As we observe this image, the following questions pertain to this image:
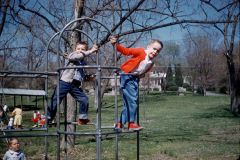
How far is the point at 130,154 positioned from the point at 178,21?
12.2 feet

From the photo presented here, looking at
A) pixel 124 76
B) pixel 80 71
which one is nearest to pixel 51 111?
pixel 80 71

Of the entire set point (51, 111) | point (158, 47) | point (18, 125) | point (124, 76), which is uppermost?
point (158, 47)

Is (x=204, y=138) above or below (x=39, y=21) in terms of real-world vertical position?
below

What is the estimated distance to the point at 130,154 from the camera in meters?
7.35

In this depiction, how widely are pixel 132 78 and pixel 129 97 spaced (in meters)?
0.27

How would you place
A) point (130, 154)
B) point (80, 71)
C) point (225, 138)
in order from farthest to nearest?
1. point (225, 138)
2. point (130, 154)
3. point (80, 71)

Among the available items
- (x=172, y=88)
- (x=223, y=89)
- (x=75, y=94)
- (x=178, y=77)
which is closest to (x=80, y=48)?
(x=75, y=94)

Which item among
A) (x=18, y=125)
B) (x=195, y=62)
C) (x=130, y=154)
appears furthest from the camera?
(x=195, y=62)

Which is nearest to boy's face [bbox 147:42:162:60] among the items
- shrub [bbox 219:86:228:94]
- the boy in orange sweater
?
the boy in orange sweater

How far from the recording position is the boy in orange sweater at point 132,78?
3853mm

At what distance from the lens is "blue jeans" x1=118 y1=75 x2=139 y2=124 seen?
3854mm

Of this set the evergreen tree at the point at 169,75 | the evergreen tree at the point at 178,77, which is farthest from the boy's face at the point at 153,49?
the evergreen tree at the point at 178,77

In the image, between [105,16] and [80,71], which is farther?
[105,16]

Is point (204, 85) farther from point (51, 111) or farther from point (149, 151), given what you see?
point (51, 111)
